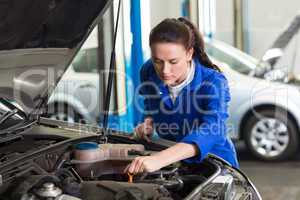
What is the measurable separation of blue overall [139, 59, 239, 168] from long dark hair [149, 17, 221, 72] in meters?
0.08

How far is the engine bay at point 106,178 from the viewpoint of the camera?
2.53 metres

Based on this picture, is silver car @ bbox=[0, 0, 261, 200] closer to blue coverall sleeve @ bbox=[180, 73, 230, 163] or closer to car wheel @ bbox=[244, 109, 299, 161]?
blue coverall sleeve @ bbox=[180, 73, 230, 163]

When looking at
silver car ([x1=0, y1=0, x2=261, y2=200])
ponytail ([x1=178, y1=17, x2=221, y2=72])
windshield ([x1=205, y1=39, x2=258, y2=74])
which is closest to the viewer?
silver car ([x1=0, y1=0, x2=261, y2=200])

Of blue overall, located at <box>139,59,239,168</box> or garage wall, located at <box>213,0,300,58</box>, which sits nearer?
blue overall, located at <box>139,59,239,168</box>

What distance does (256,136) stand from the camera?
7422 millimetres

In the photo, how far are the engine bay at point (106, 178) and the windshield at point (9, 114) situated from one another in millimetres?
282

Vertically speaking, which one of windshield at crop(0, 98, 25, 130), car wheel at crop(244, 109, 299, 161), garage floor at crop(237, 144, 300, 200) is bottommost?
garage floor at crop(237, 144, 300, 200)

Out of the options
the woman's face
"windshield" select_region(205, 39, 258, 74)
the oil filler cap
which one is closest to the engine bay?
the oil filler cap

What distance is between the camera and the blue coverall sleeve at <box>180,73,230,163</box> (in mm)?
3004

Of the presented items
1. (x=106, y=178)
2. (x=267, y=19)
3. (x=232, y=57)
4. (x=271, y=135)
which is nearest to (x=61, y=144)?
(x=106, y=178)

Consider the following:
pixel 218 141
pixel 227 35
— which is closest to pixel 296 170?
pixel 227 35

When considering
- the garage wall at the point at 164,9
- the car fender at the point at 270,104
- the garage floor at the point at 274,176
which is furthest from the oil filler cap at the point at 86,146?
the car fender at the point at 270,104

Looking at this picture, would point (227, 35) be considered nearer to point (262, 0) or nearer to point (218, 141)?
point (262, 0)

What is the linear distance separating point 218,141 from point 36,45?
3.52ft
